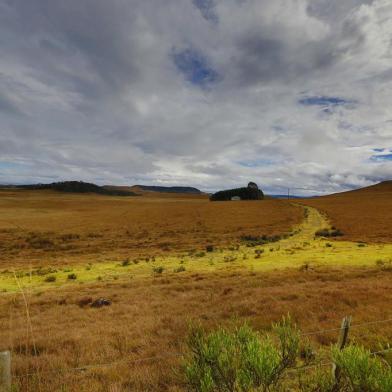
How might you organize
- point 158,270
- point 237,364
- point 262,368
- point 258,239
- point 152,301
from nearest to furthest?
point 262,368, point 237,364, point 152,301, point 158,270, point 258,239

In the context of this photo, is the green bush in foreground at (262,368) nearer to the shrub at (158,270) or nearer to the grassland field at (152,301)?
the grassland field at (152,301)

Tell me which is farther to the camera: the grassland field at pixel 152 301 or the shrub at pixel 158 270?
the shrub at pixel 158 270

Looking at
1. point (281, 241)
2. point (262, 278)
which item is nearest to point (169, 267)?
point (262, 278)

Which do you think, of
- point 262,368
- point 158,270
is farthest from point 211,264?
point 262,368

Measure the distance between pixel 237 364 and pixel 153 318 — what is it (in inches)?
249

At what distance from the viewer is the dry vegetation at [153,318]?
5.97 metres

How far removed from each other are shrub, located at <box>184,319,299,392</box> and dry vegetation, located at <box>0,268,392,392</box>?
630 millimetres

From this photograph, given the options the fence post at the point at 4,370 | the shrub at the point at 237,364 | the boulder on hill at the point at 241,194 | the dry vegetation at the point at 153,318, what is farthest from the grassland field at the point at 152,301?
the boulder on hill at the point at 241,194

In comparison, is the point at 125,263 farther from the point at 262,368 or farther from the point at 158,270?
the point at 262,368

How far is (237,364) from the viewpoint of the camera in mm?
4113

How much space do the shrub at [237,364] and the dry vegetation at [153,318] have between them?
630 mm

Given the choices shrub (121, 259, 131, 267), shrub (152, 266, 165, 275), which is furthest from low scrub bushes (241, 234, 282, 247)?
shrub (152, 266, 165, 275)

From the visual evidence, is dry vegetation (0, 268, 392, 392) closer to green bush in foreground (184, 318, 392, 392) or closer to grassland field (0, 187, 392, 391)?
grassland field (0, 187, 392, 391)

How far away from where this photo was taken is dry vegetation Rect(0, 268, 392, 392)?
5.97 metres
